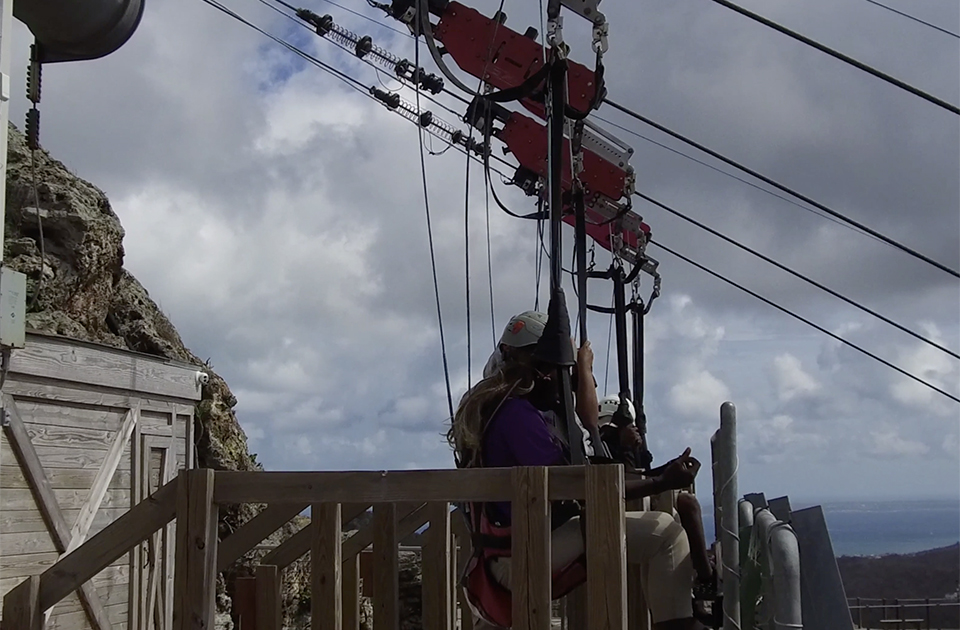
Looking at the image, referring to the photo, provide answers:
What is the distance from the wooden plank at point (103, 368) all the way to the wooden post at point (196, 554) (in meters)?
2.79

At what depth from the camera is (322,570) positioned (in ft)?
15.9

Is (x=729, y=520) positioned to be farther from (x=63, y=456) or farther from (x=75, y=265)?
(x=75, y=265)

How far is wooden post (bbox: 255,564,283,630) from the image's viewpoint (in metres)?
5.96

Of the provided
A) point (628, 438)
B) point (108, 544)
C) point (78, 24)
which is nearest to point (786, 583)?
point (108, 544)

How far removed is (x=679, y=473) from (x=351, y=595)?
8.11ft

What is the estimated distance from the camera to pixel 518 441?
445cm

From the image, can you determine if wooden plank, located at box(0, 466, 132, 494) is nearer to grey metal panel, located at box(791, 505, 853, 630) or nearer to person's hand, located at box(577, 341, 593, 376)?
person's hand, located at box(577, 341, 593, 376)

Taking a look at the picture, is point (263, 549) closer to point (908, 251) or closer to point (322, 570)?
point (908, 251)

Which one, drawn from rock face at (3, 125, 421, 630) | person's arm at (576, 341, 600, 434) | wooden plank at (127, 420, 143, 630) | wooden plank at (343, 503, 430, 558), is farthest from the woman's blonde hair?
rock face at (3, 125, 421, 630)

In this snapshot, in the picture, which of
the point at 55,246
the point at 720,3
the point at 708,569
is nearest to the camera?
the point at 708,569

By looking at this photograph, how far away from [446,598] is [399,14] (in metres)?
5.65

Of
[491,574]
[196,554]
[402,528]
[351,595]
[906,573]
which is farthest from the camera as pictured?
Result: [906,573]

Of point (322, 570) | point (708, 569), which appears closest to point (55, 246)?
point (322, 570)

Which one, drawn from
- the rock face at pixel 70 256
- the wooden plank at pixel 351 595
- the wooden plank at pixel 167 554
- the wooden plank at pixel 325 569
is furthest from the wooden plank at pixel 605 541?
the rock face at pixel 70 256
